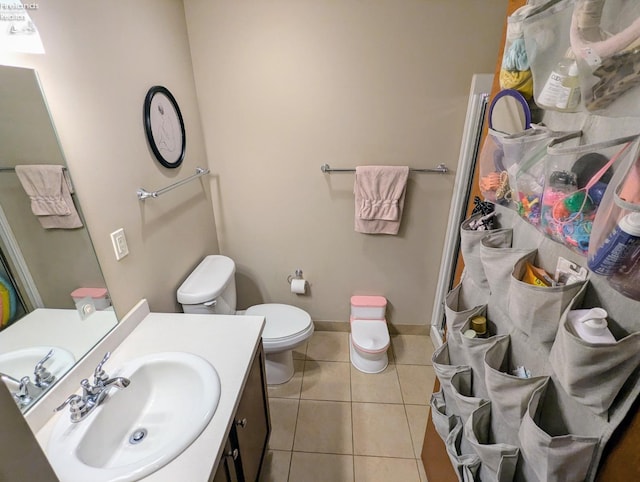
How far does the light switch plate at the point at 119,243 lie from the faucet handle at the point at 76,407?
0.52m

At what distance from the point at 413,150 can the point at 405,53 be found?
1.77 ft

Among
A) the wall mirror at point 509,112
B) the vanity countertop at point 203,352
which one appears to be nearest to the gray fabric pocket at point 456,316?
the wall mirror at point 509,112

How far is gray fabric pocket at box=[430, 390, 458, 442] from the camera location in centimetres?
110

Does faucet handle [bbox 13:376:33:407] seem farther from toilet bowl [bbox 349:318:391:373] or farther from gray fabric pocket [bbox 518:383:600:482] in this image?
toilet bowl [bbox 349:318:391:373]

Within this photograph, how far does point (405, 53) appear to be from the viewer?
5.55 feet

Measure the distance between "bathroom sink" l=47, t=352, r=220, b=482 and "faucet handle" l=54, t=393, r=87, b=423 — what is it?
2 centimetres

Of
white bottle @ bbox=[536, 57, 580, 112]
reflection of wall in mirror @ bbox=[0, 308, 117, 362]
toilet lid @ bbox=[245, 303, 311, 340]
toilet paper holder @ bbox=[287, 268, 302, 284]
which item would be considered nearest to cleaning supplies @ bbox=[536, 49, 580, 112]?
white bottle @ bbox=[536, 57, 580, 112]

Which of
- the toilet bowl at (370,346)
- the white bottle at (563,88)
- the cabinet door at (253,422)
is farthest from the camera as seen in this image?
the toilet bowl at (370,346)

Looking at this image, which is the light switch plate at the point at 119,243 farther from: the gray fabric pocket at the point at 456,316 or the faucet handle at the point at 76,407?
the gray fabric pocket at the point at 456,316

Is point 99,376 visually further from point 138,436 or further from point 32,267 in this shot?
point 32,267

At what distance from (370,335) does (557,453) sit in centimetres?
156

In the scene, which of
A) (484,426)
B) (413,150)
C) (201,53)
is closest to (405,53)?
(413,150)

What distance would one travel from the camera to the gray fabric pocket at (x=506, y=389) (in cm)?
70

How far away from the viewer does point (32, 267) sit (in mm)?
880
